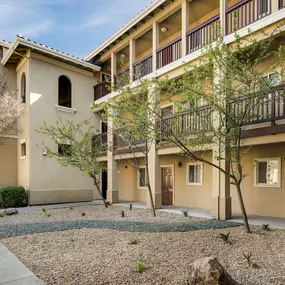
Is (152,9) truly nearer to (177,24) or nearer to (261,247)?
(177,24)

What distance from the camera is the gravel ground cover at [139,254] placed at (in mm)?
4176

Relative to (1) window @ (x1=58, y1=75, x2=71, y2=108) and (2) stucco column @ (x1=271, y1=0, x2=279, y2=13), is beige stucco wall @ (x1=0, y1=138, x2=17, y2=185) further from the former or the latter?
(2) stucco column @ (x1=271, y1=0, x2=279, y2=13)

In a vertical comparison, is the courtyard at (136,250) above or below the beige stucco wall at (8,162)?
below

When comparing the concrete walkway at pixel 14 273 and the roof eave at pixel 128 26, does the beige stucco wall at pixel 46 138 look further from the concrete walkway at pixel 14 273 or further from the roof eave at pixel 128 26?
the concrete walkway at pixel 14 273

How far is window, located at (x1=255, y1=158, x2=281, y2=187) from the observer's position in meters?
9.56

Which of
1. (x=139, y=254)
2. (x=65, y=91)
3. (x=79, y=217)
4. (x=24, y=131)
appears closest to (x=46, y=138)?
(x=24, y=131)

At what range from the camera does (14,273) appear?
14.1ft

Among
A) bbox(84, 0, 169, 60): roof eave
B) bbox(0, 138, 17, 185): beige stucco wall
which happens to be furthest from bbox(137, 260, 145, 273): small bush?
bbox(0, 138, 17, 185): beige stucco wall

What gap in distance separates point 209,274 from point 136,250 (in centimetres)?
222

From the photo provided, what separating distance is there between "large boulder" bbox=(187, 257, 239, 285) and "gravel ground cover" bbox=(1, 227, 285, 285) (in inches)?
14.8

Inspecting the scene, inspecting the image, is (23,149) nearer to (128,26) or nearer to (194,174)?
(128,26)

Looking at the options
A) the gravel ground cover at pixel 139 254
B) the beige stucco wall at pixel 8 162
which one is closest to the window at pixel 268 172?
the gravel ground cover at pixel 139 254

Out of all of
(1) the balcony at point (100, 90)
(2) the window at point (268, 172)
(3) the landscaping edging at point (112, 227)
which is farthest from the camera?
(1) the balcony at point (100, 90)

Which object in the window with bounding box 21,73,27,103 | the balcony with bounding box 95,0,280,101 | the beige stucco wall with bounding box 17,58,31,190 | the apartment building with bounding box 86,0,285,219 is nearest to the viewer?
the apartment building with bounding box 86,0,285,219
